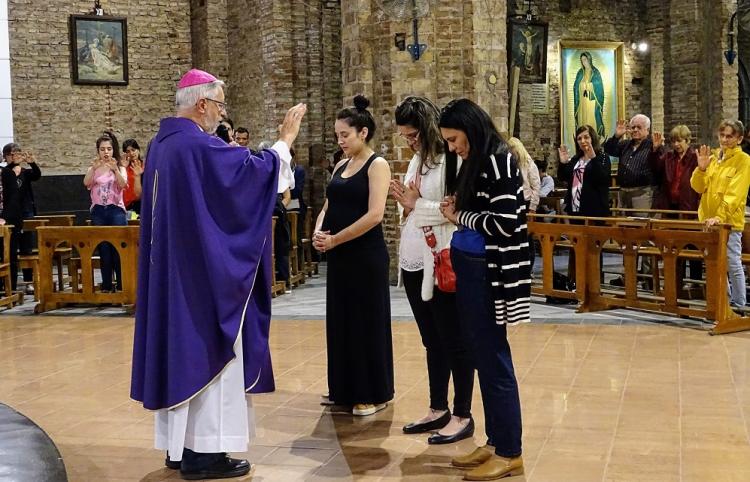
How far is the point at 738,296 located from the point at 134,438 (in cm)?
578

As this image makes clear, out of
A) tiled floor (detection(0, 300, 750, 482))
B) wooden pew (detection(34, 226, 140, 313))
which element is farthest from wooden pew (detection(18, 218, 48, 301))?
tiled floor (detection(0, 300, 750, 482))

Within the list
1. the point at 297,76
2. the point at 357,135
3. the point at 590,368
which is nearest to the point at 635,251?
the point at 590,368

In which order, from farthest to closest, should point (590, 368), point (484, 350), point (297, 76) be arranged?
point (297, 76) < point (590, 368) < point (484, 350)

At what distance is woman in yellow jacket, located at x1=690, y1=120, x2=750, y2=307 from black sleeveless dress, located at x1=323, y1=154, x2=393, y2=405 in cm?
392

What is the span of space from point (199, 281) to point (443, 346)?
4.70 ft

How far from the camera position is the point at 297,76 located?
15422 mm

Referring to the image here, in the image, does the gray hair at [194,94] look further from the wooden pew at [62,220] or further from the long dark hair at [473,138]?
the wooden pew at [62,220]

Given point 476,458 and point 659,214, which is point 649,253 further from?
point 476,458

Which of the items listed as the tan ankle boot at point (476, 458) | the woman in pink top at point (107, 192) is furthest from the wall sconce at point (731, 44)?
the tan ankle boot at point (476, 458)

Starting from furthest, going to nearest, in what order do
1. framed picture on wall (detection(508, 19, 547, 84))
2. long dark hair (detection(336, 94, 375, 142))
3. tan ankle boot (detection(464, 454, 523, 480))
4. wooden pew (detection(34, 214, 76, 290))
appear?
framed picture on wall (detection(508, 19, 547, 84)) < wooden pew (detection(34, 214, 76, 290)) < long dark hair (detection(336, 94, 375, 142)) < tan ankle boot (detection(464, 454, 523, 480))

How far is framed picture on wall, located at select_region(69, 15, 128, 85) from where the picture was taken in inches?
664

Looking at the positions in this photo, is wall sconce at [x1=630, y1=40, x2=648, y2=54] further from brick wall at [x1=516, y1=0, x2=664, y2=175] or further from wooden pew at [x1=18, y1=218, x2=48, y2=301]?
wooden pew at [x1=18, y1=218, x2=48, y2=301]

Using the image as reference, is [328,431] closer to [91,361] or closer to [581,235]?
[91,361]

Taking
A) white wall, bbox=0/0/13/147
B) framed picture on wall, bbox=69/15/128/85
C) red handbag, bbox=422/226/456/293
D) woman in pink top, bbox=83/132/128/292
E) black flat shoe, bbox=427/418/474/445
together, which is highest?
framed picture on wall, bbox=69/15/128/85
